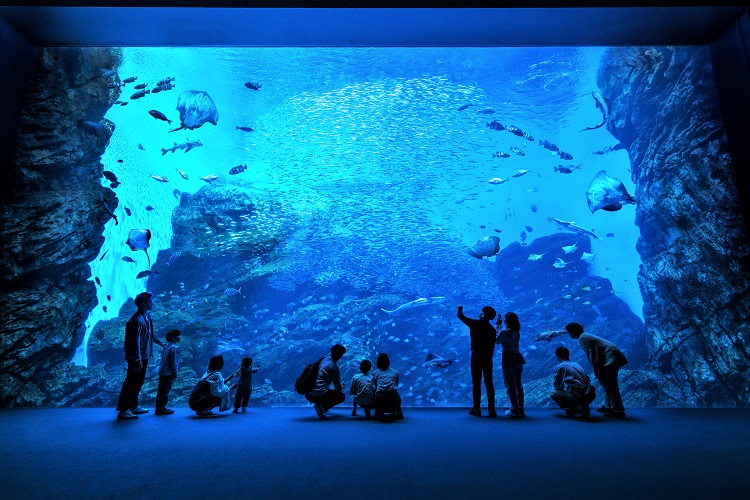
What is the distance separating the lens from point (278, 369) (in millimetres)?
16938

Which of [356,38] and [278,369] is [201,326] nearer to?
[278,369]

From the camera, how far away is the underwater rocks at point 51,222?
7703mm

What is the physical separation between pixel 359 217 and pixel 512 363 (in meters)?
16.4

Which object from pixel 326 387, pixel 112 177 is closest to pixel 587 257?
pixel 326 387

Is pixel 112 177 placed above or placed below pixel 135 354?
above

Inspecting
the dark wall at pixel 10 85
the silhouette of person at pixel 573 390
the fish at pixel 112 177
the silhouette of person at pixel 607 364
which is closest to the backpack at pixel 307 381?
the silhouette of person at pixel 573 390

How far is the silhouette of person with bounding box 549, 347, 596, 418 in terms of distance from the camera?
15.5 ft

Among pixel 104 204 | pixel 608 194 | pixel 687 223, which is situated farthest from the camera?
pixel 687 223

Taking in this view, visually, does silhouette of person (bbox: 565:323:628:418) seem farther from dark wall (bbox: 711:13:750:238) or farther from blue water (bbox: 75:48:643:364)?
blue water (bbox: 75:48:643:364)

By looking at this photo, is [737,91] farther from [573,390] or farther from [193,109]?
[193,109]

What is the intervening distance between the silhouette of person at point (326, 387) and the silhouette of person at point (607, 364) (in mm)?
3107

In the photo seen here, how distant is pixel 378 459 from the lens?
282 cm

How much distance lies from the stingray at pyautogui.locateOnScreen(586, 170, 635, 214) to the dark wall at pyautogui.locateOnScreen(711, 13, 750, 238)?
2.54 m

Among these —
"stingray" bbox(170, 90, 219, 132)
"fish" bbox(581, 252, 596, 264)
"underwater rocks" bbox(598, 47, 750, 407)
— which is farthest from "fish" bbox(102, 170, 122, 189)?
"fish" bbox(581, 252, 596, 264)
